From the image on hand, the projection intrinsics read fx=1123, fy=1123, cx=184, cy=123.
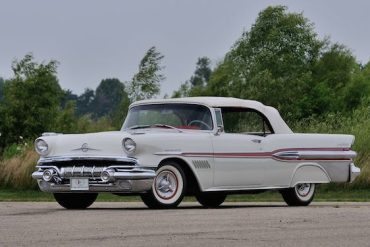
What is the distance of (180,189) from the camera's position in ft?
51.6

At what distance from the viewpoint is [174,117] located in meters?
16.7

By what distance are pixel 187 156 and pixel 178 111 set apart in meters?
1.13

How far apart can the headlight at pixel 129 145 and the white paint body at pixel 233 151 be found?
65 millimetres

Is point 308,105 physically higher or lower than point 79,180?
higher

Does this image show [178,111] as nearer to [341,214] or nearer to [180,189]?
[180,189]

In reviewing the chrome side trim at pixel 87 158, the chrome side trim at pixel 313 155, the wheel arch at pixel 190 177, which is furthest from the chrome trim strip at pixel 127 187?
the chrome side trim at pixel 313 155

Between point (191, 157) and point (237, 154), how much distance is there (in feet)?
3.22

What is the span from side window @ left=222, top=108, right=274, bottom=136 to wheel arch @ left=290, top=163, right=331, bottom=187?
0.77 meters

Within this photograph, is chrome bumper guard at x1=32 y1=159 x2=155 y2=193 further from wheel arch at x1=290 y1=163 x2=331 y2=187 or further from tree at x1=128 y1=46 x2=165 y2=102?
tree at x1=128 y1=46 x2=165 y2=102

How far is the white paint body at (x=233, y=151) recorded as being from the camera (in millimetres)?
15539

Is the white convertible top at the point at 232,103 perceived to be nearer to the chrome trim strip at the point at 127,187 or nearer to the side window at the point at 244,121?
the side window at the point at 244,121

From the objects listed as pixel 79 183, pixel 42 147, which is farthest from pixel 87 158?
pixel 42 147

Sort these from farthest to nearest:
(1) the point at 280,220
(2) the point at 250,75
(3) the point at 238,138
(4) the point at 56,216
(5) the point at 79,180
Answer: (2) the point at 250,75 → (3) the point at 238,138 → (5) the point at 79,180 → (4) the point at 56,216 → (1) the point at 280,220

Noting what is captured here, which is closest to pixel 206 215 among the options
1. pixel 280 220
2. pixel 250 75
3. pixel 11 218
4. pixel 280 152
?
pixel 280 220
